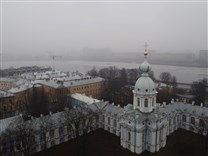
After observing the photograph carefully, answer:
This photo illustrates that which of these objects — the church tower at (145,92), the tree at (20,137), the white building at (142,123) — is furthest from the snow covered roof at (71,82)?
the church tower at (145,92)

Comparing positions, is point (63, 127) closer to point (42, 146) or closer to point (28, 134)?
point (42, 146)

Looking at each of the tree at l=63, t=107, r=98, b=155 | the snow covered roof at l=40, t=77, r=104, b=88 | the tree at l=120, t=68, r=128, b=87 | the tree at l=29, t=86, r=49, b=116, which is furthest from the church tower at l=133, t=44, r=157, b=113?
the tree at l=120, t=68, r=128, b=87

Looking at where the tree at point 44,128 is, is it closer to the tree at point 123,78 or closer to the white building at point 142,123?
the white building at point 142,123

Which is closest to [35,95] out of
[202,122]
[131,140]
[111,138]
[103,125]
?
[103,125]

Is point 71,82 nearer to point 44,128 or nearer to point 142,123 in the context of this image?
point 44,128

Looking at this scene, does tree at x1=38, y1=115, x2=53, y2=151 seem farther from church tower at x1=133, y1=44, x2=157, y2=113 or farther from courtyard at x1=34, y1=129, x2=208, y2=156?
church tower at x1=133, y1=44, x2=157, y2=113

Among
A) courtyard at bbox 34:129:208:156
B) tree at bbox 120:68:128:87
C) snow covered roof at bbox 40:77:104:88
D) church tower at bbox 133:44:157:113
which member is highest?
church tower at bbox 133:44:157:113

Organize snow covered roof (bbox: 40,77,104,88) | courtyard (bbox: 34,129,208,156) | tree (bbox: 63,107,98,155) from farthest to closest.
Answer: snow covered roof (bbox: 40,77,104,88) < tree (bbox: 63,107,98,155) < courtyard (bbox: 34,129,208,156)

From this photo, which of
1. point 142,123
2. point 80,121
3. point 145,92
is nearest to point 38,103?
point 80,121
